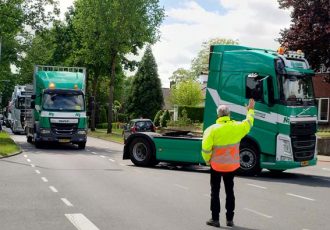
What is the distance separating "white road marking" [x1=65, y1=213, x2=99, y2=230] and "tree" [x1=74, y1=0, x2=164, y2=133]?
35916mm

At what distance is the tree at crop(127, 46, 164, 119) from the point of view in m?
74.5

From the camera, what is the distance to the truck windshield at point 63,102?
2466cm

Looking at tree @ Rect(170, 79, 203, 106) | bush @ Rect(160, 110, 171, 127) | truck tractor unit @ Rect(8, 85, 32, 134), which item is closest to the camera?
truck tractor unit @ Rect(8, 85, 32, 134)

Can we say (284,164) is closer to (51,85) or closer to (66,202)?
(66,202)

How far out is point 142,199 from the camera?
10.5 metres

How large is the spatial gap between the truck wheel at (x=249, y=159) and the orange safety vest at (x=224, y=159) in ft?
22.8

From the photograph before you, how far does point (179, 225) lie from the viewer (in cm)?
798

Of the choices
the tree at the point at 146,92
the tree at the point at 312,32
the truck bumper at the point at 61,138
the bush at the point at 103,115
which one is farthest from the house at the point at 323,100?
the bush at the point at 103,115

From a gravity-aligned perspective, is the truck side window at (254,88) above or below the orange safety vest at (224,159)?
above

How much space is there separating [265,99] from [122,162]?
22.2ft

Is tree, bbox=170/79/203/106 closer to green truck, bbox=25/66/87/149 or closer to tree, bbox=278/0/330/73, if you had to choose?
tree, bbox=278/0/330/73

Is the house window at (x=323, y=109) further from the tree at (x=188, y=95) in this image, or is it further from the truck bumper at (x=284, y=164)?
the tree at (x=188, y=95)

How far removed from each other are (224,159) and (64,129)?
17.7m

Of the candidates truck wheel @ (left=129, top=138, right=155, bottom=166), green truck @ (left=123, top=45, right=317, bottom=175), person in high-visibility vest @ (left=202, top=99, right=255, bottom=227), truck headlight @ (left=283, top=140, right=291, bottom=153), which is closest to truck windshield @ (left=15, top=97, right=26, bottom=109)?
truck wheel @ (left=129, top=138, right=155, bottom=166)
